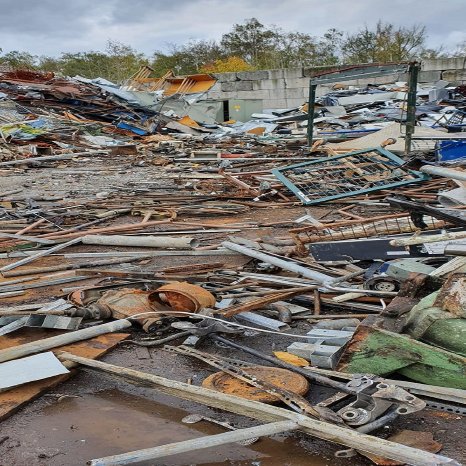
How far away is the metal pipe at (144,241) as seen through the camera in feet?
19.2

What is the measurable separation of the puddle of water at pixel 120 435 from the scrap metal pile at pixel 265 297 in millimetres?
114

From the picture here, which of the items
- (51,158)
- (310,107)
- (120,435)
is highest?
(310,107)

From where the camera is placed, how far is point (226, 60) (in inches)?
1494

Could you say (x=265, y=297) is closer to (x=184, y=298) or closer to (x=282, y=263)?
(x=184, y=298)

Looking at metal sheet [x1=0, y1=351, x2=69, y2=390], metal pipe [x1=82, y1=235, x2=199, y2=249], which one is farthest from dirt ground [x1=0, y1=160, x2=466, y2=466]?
metal pipe [x1=82, y1=235, x2=199, y2=249]

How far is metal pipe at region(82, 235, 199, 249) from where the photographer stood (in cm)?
585

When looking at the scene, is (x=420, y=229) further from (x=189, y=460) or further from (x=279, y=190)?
(x=279, y=190)

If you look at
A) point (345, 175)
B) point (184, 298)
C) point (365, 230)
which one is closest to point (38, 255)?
point (184, 298)

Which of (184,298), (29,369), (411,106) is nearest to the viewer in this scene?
(29,369)

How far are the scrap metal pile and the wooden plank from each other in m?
0.01

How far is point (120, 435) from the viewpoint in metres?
2.51

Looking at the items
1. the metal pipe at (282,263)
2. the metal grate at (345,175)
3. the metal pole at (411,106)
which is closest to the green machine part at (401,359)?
the metal pipe at (282,263)

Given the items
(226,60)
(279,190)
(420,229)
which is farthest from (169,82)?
(420,229)

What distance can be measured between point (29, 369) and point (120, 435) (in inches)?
29.6
